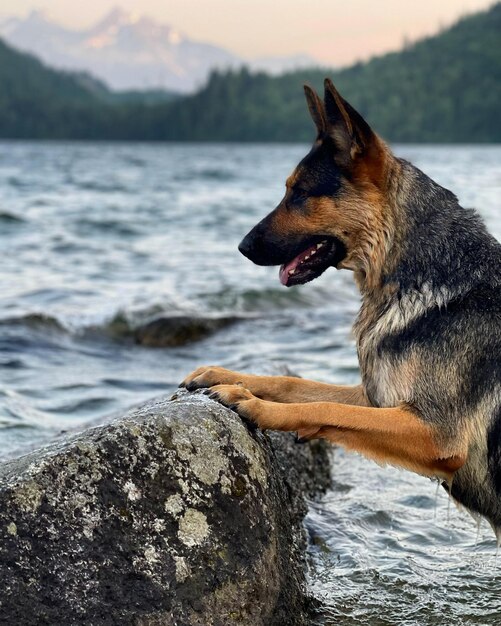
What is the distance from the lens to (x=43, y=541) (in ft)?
12.5

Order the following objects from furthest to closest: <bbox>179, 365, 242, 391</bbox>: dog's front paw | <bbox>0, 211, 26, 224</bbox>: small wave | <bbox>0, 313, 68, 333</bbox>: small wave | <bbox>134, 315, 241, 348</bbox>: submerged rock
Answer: <bbox>0, 211, 26, 224</bbox>: small wave
<bbox>0, 313, 68, 333</bbox>: small wave
<bbox>134, 315, 241, 348</bbox>: submerged rock
<bbox>179, 365, 242, 391</bbox>: dog's front paw

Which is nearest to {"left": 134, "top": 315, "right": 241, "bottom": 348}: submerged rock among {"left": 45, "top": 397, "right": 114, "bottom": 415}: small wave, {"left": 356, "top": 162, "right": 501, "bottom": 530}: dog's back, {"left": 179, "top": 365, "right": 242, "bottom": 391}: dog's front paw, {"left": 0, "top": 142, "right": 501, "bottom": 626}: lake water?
{"left": 0, "top": 142, "right": 501, "bottom": 626}: lake water

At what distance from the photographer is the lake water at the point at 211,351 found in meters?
5.53

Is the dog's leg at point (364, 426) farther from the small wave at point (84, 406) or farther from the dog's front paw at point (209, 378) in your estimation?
the small wave at point (84, 406)

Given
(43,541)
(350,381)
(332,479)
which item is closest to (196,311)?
(350,381)

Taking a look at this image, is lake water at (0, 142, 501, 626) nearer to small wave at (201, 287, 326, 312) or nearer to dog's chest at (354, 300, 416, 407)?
small wave at (201, 287, 326, 312)

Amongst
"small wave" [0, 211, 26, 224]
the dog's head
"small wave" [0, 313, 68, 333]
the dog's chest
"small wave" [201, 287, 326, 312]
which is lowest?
"small wave" [0, 313, 68, 333]

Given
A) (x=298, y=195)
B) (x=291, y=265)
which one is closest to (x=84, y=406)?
(x=291, y=265)

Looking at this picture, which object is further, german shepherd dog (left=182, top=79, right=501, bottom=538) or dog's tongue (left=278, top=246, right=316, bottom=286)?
dog's tongue (left=278, top=246, right=316, bottom=286)

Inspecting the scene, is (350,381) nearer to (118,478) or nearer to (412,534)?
(412,534)

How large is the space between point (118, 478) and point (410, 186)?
103 inches

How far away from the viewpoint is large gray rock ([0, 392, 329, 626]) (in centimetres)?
380

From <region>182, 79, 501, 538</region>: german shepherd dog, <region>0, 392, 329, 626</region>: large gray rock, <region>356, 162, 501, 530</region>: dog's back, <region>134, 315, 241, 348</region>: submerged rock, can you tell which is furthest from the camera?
<region>134, 315, 241, 348</region>: submerged rock

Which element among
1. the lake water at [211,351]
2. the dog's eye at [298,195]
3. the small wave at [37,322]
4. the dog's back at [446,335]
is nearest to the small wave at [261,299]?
the lake water at [211,351]
